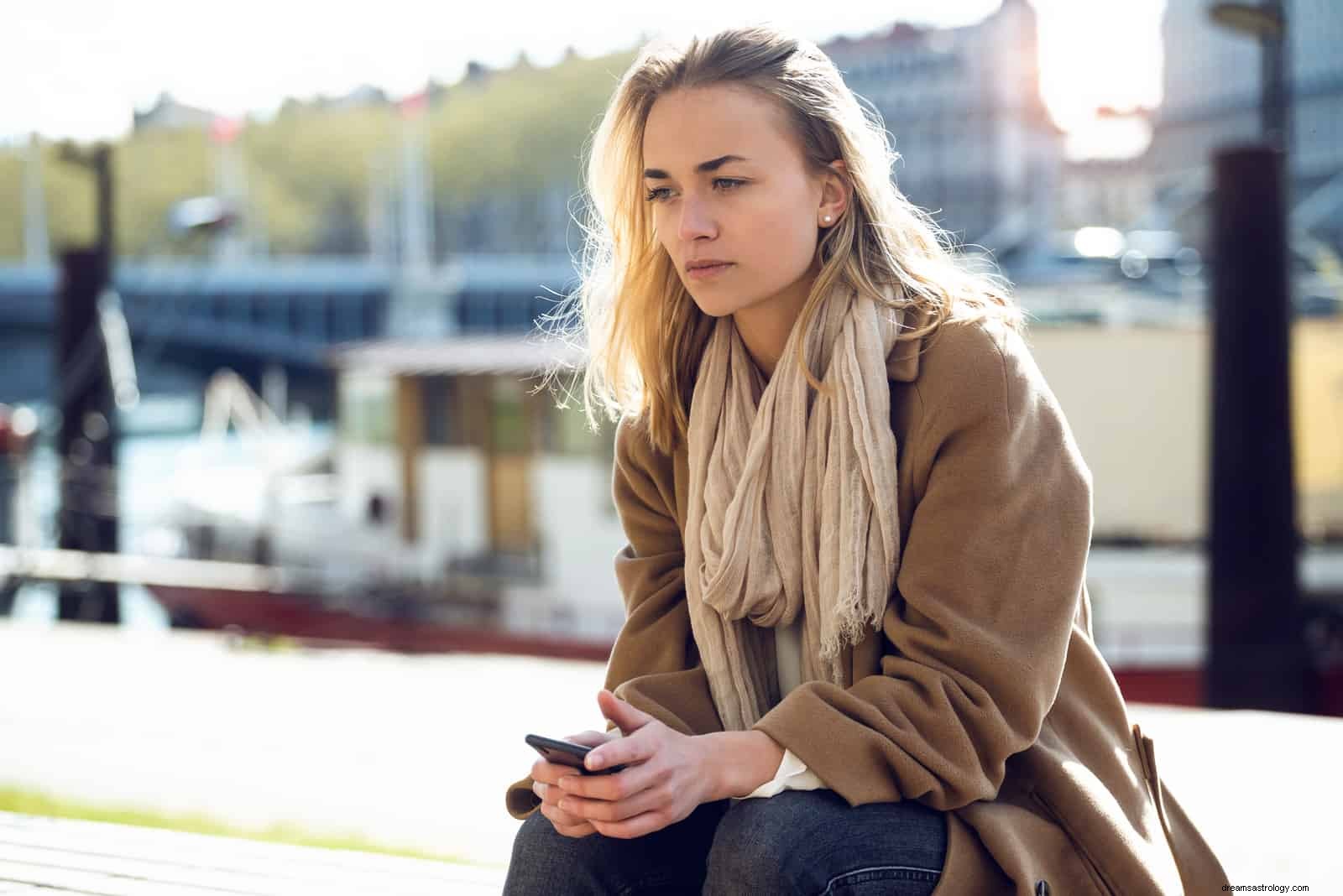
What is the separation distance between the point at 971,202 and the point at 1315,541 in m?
16.3

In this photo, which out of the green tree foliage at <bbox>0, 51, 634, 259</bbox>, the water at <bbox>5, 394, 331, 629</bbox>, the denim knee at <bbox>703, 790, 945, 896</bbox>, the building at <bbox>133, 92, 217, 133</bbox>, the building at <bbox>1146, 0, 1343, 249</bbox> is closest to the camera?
the denim knee at <bbox>703, 790, 945, 896</bbox>

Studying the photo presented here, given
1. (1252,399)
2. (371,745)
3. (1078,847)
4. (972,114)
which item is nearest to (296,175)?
(972,114)

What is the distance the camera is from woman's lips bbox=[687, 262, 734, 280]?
5.12ft

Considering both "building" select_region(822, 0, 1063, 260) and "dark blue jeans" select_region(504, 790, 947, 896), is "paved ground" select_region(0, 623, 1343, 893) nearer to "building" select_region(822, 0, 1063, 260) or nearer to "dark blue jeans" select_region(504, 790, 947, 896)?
"dark blue jeans" select_region(504, 790, 947, 896)

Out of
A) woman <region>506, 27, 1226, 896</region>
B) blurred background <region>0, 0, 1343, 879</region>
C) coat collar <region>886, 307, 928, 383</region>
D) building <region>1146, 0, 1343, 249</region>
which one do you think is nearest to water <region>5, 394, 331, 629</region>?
blurred background <region>0, 0, 1343, 879</region>

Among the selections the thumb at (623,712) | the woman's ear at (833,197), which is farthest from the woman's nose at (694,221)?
the thumb at (623,712)

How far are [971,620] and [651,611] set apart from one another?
1.35ft

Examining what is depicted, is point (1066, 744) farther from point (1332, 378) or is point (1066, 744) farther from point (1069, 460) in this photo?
point (1332, 378)

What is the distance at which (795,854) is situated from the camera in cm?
131

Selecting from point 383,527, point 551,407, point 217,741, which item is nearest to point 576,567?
point 551,407

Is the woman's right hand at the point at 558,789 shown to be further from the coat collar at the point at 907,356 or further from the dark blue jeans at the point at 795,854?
the coat collar at the point at 907,356

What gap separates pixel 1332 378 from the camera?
34.0 ft

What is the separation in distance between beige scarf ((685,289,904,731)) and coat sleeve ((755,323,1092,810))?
0.16 feet

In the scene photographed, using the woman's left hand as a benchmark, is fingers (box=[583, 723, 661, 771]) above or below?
above
